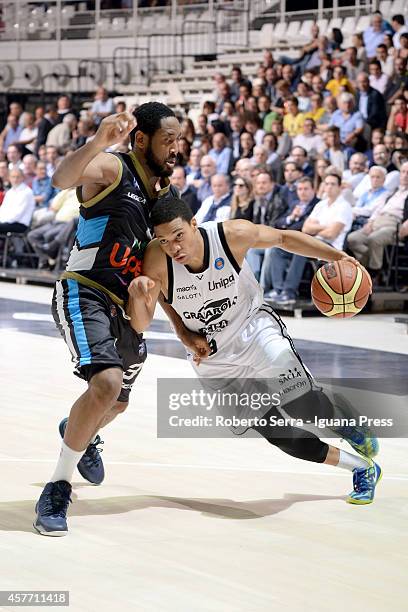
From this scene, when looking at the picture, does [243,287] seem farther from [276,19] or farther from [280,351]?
[276,19]

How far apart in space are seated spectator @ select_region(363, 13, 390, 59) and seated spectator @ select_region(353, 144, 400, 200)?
177 inches

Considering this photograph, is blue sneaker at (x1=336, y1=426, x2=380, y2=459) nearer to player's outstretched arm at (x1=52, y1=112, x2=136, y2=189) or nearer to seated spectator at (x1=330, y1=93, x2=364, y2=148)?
player's outstretched arm at (x1=52, y1=112, x2=136, y2=189)

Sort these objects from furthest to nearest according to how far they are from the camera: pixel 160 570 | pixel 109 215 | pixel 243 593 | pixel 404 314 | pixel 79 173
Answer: pixel 404 314 < pixel 109 215 < pixel 79 173 < pixel 160 570 < pixel 243 593

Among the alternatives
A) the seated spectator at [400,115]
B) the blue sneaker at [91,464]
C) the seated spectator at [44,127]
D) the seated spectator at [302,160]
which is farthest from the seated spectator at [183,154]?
the blue sneaker at [91,464]

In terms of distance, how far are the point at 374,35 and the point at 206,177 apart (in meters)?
4.58

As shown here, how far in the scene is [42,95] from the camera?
21.9m

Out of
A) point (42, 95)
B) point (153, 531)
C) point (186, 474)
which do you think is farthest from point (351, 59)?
point (153, 531)

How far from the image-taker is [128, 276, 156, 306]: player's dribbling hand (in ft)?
14.2

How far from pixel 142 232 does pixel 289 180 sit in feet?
25.9

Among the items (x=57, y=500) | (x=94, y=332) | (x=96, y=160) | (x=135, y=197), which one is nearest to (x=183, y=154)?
(x=135, y=197)

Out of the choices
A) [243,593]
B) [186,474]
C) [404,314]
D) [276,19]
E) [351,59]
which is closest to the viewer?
[243,593]

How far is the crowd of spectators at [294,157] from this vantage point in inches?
459

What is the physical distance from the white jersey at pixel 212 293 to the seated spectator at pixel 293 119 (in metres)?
10.1

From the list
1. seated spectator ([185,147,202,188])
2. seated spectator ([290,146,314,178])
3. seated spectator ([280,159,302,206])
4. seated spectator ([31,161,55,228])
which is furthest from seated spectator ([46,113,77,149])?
seated spectator ([280,159,302,206])
